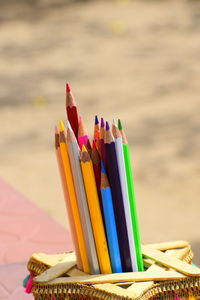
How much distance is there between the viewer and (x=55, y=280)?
6.57 feet

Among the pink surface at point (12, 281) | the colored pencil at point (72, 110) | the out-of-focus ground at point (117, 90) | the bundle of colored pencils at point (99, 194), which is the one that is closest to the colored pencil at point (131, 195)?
the bundle of colored pencils at point (99, 194)

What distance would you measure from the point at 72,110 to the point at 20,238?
170cm

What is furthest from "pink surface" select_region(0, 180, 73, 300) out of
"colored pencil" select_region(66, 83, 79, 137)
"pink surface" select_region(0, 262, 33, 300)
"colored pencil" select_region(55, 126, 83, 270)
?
"colored pencil" select_region(66, 83, 79, 137)

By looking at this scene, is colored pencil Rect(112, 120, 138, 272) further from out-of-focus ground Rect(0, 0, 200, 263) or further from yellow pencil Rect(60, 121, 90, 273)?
out-of-focus ground Rect(0, 0, 200, 263)

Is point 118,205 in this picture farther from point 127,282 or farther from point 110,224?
point 127,282

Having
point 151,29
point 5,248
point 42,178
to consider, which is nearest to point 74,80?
point 151,29

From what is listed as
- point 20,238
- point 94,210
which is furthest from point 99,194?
point 20,238

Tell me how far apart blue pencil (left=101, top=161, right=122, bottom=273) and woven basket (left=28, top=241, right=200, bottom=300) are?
40 millimetres

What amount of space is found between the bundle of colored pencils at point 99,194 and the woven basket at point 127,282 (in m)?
0.05

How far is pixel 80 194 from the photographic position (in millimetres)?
1966

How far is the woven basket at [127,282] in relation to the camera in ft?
6.31

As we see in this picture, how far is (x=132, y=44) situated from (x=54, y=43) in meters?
0.63

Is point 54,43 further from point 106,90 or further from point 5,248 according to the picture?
point 5,248

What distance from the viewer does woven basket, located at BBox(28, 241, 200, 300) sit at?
192 centimetres
